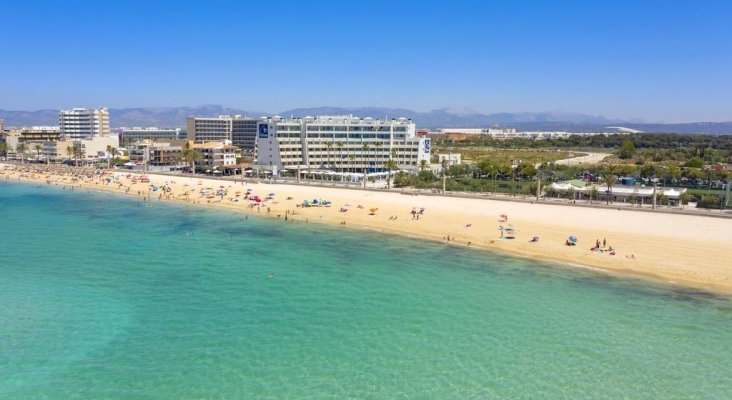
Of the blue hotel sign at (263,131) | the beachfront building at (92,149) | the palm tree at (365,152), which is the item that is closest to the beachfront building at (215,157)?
the blue hotel sign at (263,131)

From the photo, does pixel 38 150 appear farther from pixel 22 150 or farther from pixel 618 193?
pixel 618 193

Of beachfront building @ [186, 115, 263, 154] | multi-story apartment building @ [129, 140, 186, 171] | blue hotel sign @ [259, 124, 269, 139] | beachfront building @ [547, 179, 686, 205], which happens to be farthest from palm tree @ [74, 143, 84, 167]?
beachfront building @ [547, 179, 686, 205]

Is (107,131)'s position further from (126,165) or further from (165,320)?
(165,320)

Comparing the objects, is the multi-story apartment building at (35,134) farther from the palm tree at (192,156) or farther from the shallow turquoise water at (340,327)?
the shallow turquoise water at (340,327)

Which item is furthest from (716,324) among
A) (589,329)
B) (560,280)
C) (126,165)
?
(126,165)

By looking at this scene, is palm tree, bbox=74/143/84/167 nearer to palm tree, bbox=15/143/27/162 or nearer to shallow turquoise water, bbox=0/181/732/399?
palm tree, bbox=15/143/27/162

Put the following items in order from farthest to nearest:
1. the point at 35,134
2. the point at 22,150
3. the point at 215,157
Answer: the point at 35,134
the point at 22,150
the point at 215,157

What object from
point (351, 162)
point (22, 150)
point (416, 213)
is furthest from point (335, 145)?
point (22, 150)
